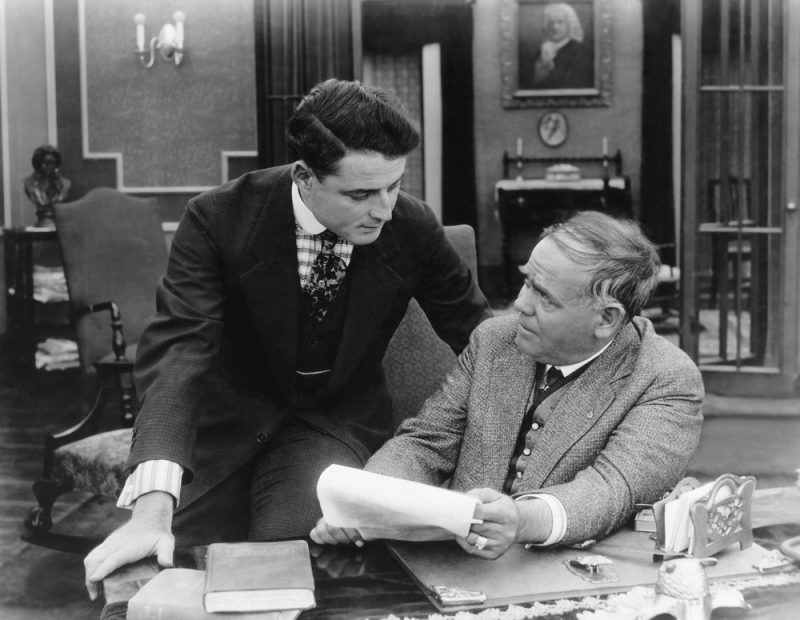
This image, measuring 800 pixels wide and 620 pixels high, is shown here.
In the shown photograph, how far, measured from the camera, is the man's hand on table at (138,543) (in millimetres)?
1475

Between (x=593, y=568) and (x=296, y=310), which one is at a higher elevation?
(x=296, y=310)

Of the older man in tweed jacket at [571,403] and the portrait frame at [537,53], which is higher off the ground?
the portrait frame at [537,53]

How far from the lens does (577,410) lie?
1.88m

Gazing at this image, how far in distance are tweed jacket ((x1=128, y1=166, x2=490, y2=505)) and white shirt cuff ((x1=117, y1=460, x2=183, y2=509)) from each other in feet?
0.77

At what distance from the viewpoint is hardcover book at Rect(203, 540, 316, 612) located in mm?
1294

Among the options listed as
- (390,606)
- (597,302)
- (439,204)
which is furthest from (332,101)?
(439,204)

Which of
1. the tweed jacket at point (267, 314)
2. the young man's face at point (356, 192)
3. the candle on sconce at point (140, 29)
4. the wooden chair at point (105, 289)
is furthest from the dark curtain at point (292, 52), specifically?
the young man's face at point (356, 192)

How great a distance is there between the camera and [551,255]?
1895 mm

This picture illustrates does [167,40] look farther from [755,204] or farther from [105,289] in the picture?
[755,204]

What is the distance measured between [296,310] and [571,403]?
0.65m

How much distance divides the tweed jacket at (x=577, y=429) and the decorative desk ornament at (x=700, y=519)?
0.16m

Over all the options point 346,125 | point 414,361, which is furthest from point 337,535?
point 414,361

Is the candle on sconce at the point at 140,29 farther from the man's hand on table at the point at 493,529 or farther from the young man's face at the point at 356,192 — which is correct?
the man's hand on table at the point at 493,529

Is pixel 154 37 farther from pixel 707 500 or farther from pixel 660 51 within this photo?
pixel 707 500
